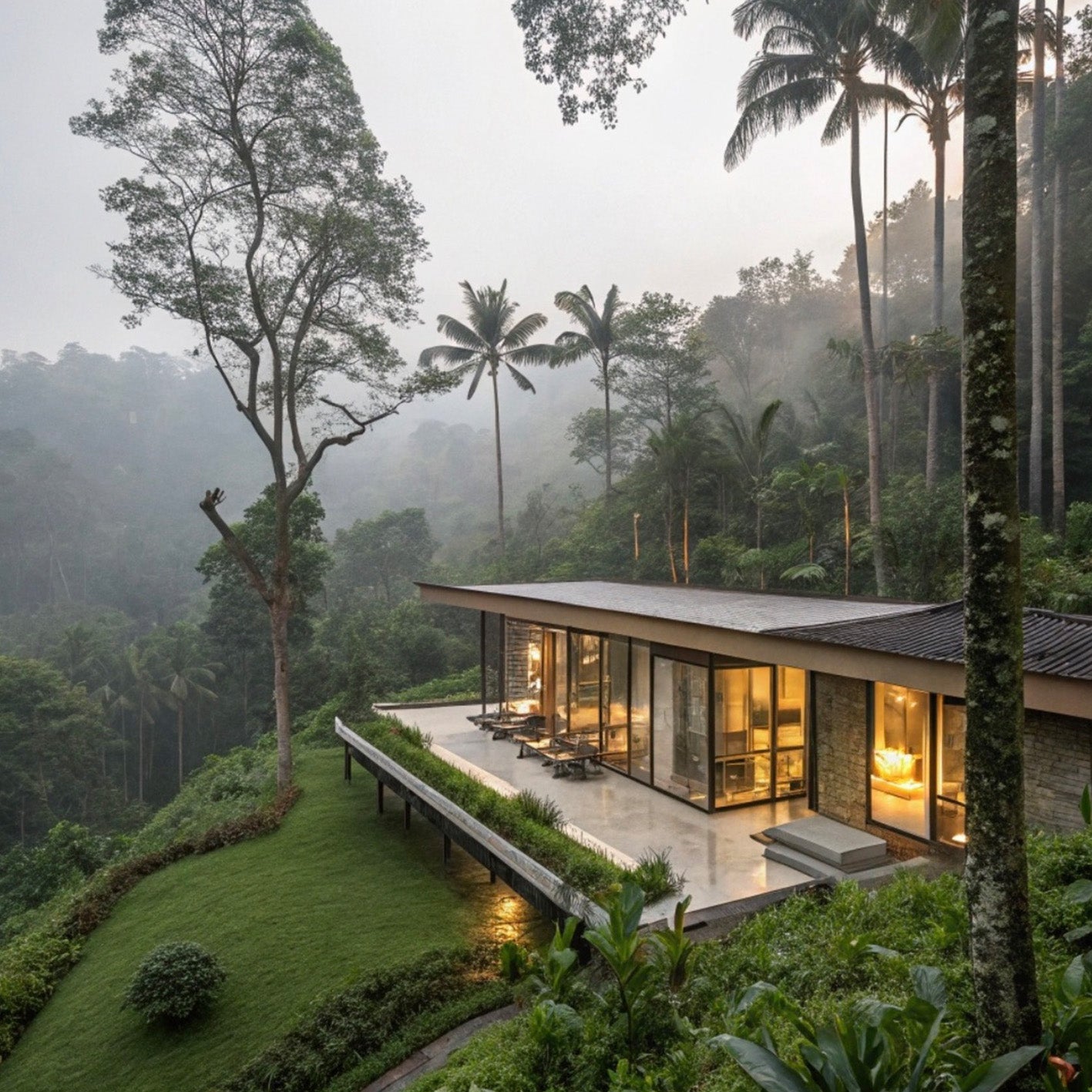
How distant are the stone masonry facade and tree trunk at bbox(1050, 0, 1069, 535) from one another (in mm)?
11033

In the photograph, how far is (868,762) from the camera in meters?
8.11

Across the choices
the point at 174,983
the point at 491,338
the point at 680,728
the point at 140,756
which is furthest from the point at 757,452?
the point at 140,756

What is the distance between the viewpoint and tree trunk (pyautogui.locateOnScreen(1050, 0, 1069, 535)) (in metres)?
16.3

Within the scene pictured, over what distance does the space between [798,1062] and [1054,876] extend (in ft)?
8.62

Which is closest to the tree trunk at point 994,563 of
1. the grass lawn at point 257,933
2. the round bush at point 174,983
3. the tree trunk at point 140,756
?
the grass lawn at point 257,933

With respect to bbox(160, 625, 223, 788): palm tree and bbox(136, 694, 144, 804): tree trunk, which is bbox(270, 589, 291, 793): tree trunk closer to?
bbox(160, 625, 223, 788): palm tree

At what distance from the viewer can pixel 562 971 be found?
15.8 ft

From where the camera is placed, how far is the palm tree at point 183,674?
32.0 m

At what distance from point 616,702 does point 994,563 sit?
8868 millimetres

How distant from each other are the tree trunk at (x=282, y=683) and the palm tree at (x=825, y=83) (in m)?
12.3

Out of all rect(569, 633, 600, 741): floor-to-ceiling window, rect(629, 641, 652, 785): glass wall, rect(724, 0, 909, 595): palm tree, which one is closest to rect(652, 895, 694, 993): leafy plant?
rect(629, 641, 652, 785): glass wall

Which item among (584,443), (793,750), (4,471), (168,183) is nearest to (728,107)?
(168,183)

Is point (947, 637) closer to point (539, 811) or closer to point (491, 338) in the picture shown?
point (539, 811)

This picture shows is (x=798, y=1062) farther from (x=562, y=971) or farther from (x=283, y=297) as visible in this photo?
(x=283, y=297)
